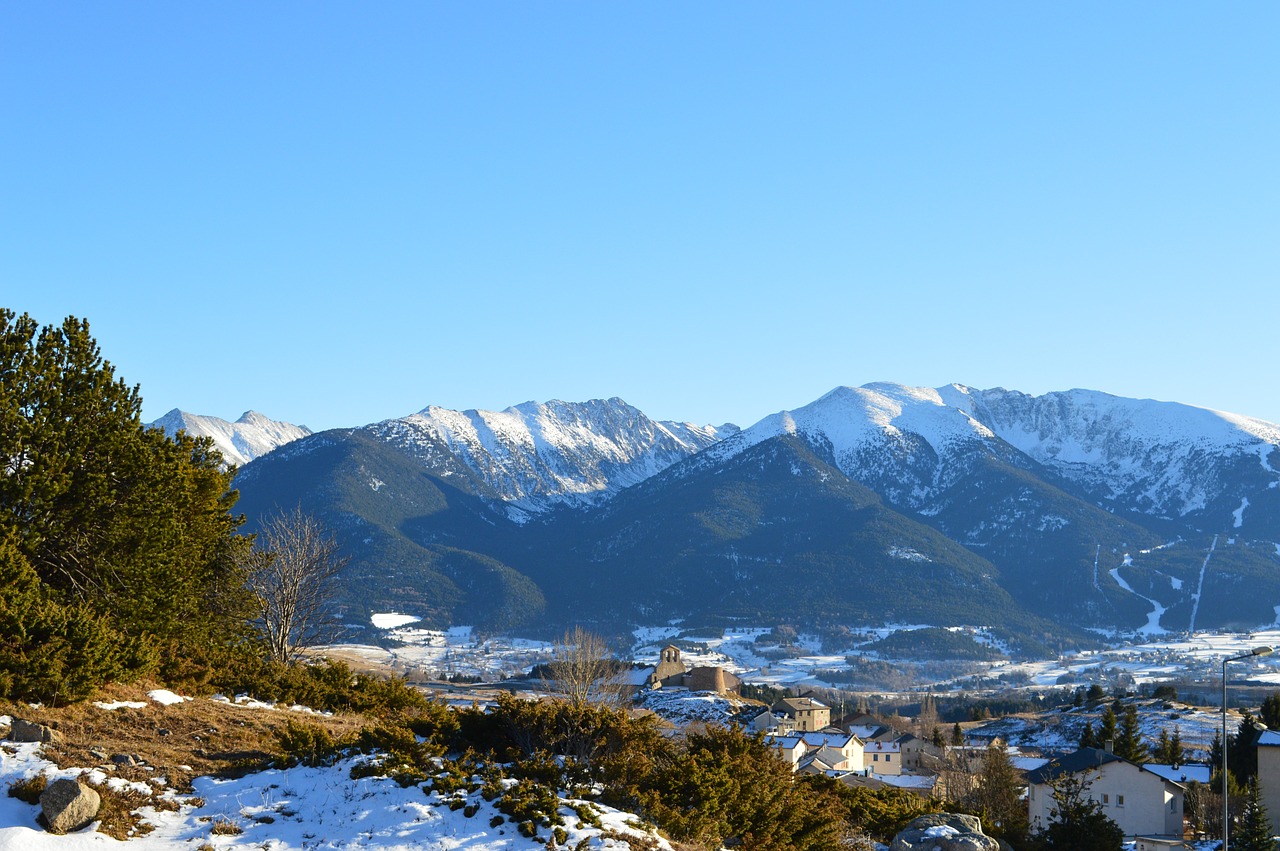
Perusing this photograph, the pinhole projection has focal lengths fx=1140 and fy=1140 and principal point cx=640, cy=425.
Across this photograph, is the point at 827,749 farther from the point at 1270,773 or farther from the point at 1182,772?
the point at 1270,773

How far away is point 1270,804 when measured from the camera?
178 ft

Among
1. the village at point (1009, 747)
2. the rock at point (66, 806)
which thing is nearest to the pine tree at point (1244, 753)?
the village at point (1009, 747)

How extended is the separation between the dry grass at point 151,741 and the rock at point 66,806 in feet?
0.98

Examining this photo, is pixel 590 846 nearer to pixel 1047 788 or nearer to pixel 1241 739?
pixel 1047 788

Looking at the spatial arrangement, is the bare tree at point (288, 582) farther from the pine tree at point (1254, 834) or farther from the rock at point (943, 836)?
the pine tree at point (1254, 834)

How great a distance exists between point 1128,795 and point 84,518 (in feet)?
169

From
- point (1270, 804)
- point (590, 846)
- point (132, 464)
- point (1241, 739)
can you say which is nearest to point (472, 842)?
point (590, 846)

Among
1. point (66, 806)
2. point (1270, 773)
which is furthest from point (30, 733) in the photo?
point (1270, 773)

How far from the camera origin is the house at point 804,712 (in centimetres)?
13650

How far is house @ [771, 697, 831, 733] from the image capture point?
448 feet

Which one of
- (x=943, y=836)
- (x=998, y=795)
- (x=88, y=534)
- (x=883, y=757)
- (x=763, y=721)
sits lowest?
(x=883, y=757)

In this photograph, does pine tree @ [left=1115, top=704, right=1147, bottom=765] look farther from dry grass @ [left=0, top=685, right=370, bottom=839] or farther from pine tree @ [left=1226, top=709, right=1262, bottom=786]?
dry grass @ [left=0, top=685, right=370, bottom=839]

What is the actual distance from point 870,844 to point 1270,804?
128ft

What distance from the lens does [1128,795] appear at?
57.4 meters
